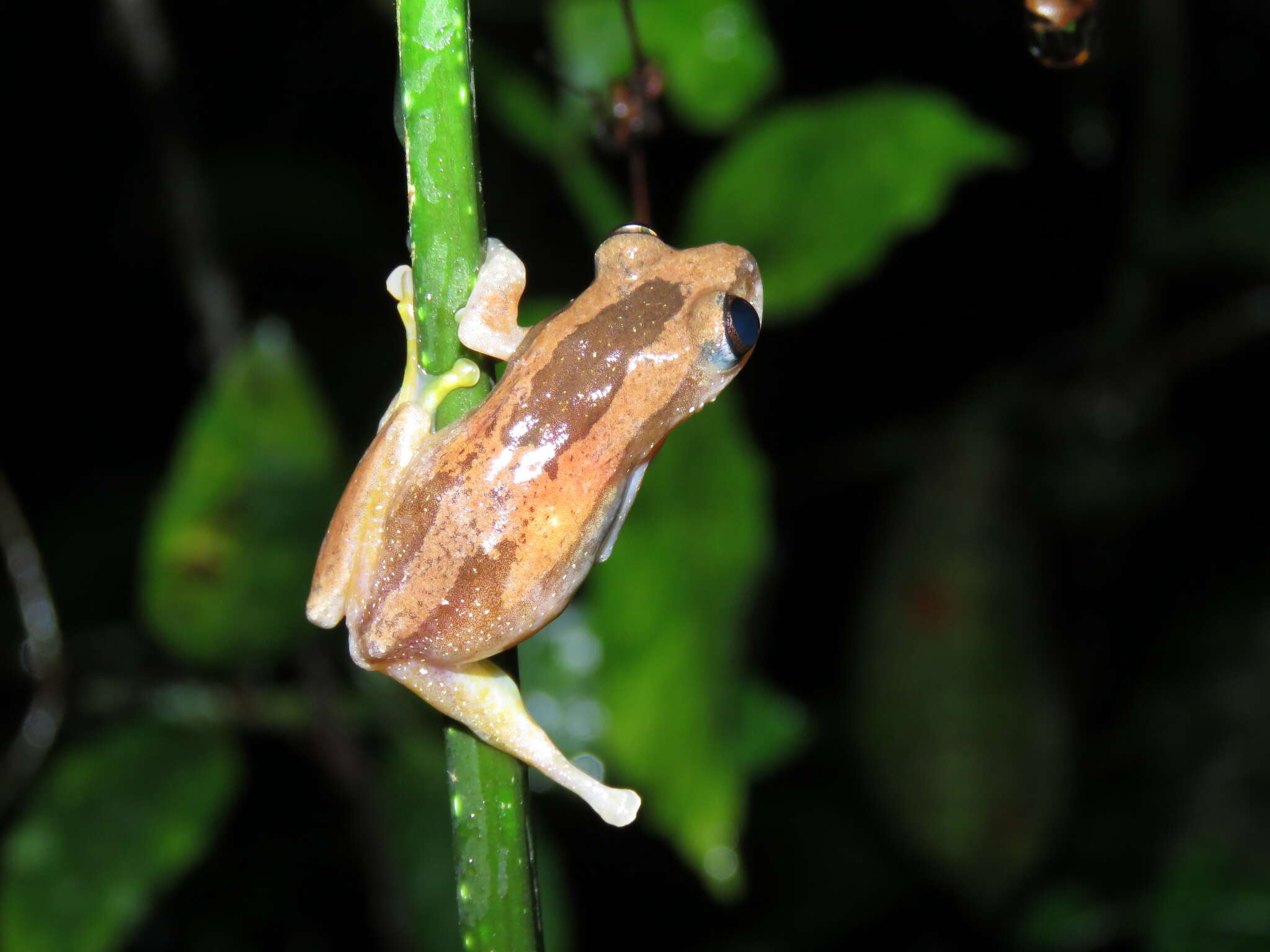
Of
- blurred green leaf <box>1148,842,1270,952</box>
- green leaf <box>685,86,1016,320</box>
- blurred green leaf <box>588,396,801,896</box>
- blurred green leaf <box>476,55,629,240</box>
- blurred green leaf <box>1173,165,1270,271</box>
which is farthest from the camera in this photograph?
blurred green leaf <box>1173,165,1270,271</box>

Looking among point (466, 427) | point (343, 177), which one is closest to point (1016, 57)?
point (343, 177)

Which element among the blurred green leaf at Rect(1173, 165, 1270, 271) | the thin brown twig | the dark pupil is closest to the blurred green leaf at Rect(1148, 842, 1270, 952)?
the blurred green leaf at Rect(1173, 165, 1270, 271)

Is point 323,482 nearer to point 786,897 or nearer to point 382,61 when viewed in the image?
point 786,897

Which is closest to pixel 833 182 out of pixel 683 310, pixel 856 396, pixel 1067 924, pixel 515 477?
pixel 683 310

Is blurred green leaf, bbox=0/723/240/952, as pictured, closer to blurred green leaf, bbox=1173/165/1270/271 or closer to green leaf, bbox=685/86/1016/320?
green leaf, bbox=685/86/1016/320

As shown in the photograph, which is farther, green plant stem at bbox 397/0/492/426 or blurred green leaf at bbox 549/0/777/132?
blurred green leaf at bbox 549/0/777/132

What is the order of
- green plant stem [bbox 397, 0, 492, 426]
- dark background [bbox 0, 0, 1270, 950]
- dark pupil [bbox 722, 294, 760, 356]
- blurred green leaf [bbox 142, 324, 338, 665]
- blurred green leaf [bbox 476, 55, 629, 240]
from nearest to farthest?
green plant stem [bbox 397, 0, 492, 426], dark pupil [bbox 722, 294, 760, 356], blurred green leaf [bbox 142, 324, 338, 665], blurred green leaf [bbox 476, 55, 629, 240], dark background [bbox 0, 0, 1270, 950]

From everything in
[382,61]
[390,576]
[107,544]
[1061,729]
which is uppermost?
[382,61]
